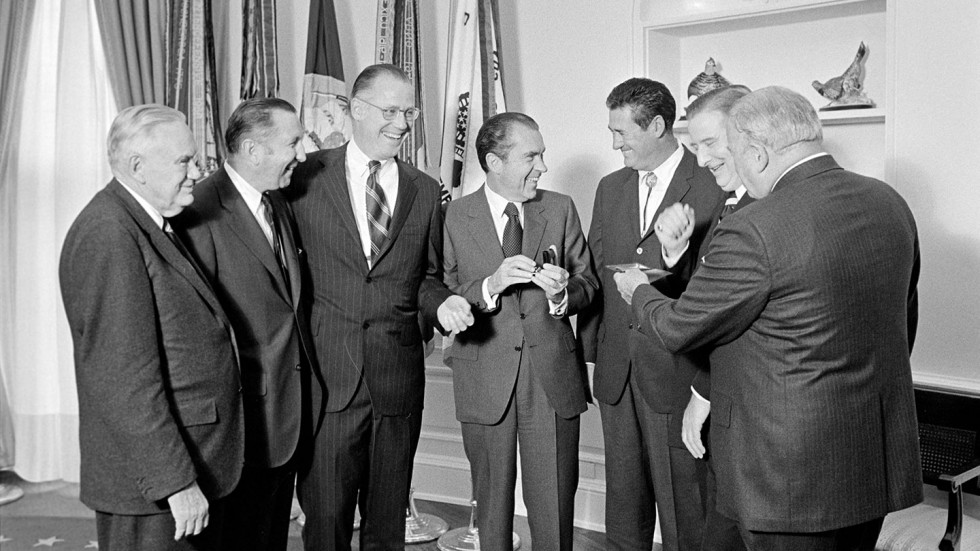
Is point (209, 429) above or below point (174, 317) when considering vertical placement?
below

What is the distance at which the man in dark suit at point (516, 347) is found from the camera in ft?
11.1

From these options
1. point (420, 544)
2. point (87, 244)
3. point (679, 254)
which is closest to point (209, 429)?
point (87, 244)

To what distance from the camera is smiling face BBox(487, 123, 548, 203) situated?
3377mm

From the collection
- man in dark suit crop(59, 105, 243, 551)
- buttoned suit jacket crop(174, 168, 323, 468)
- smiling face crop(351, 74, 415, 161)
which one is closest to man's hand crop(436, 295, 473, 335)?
buttoned suit jacket crop(174, 168, 323, 468)

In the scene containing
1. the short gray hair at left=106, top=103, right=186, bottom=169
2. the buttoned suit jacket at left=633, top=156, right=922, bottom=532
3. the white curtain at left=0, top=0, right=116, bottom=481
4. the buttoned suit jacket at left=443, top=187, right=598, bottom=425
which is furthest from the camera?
the white curtain at left=0, top=0, right=116, bottom=481

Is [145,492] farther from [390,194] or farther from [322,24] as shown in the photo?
[322,24]

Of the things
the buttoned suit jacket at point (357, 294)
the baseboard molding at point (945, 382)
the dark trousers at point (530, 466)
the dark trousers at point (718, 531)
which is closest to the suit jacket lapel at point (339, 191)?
the buttoned suit jacket at point (357, 294)

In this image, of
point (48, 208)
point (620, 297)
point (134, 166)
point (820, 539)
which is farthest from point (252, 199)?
point (48, 208)

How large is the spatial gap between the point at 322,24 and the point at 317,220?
222 cm

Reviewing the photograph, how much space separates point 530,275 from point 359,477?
2.91 feet

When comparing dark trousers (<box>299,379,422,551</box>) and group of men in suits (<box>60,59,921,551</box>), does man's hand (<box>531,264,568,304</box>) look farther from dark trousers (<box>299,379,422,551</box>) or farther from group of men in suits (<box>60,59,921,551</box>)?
dark trousers (<box>299,379,422,551</box>)

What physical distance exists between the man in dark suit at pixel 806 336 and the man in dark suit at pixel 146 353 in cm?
125

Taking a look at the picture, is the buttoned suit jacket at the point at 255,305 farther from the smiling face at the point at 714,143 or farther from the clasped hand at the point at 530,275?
the smiling face at the point at 714,143

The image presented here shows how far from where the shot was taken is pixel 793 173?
7.72ft
